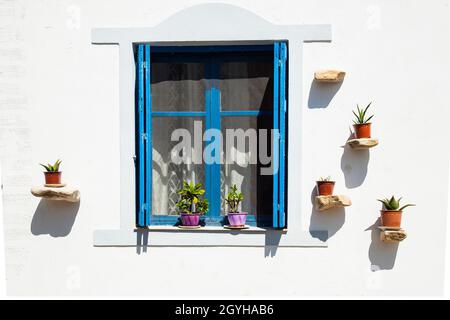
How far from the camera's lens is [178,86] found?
4.02 m

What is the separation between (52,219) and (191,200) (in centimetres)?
121

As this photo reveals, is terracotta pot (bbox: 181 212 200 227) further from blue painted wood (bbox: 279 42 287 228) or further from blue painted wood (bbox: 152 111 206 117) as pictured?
blue painted wood (bbox: 152 111 206 117)

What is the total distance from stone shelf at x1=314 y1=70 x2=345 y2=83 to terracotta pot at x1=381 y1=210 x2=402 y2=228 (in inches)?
45.1

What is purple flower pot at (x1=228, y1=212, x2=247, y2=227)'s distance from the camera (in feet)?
12.5

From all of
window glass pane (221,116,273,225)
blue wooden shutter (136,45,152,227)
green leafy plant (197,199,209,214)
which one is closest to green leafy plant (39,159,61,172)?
blue wooden shutter (136,45,152,227)

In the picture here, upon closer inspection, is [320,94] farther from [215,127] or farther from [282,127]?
[215,127]

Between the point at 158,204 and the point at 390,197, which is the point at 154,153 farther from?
the point at 390,197

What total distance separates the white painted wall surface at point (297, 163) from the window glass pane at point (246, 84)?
1.14ft

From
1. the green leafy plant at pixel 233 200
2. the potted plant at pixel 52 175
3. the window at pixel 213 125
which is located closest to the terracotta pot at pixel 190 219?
the window at pixel 213 125

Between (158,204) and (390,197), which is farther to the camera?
(158,204)

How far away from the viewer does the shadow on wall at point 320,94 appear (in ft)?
12.4

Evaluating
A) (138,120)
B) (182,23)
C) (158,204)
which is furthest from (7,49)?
(158,204)

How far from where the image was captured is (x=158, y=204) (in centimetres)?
406

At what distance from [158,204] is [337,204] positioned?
1545mm
